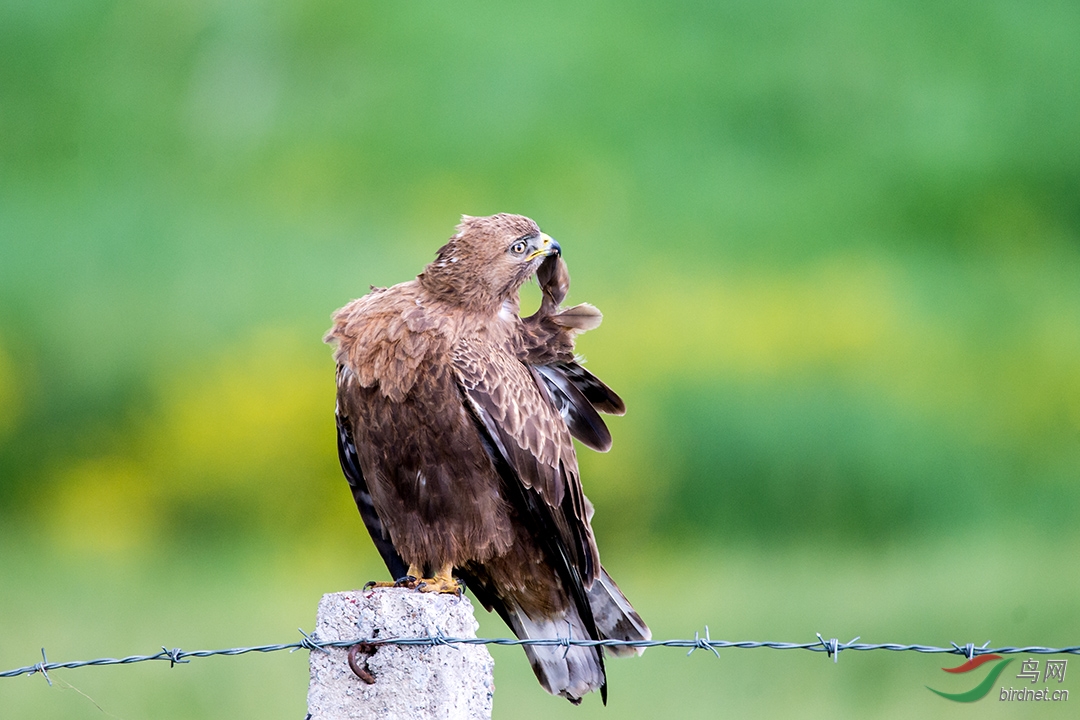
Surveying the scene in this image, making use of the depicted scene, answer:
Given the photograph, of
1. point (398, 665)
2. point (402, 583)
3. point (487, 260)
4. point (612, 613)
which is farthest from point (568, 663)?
point (487, 260)

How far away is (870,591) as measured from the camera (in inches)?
270

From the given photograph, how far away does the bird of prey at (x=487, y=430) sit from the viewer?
136 inches

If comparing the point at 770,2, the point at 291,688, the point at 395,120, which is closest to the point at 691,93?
the point at 770,2

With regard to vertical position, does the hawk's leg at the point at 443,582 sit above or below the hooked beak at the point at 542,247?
below

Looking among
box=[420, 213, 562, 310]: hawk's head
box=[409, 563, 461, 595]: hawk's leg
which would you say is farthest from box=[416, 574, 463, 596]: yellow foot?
box=[420, 213, 562, 310]: hawk's head

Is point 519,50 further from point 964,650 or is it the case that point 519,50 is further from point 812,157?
point 964,650

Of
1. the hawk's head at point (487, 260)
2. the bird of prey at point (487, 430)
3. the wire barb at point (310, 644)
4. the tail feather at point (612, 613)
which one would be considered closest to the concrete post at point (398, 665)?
the wire barb at point (310, 644)

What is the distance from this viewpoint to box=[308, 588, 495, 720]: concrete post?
8.48 ft

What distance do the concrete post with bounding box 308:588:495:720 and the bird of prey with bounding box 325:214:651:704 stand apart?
2.33 ft

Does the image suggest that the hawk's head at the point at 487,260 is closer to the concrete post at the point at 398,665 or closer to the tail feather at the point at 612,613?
the tail feather at the point at 612,613

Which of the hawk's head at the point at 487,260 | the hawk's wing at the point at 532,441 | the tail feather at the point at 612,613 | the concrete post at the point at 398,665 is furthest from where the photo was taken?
the tail feather at the point at 612,613

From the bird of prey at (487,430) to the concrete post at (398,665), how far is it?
711 millimetres

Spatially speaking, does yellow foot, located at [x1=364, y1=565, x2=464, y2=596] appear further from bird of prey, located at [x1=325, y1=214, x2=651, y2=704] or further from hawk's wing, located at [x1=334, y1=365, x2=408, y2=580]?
hawk's wing, located at [x1=334, y1=365, x2=408, y2=580]

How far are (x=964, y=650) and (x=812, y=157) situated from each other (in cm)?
790
